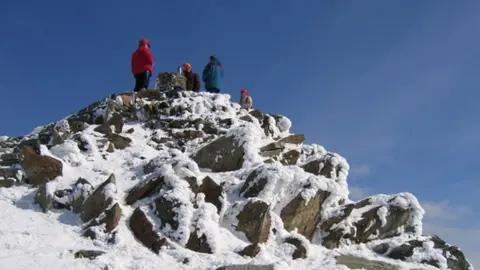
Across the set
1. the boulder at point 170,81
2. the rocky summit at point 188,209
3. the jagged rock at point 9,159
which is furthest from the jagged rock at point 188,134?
the jagged rock at point 9,159

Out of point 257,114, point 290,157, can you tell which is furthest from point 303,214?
point 257,114

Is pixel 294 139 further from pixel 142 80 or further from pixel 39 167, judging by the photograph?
pixel 39 167

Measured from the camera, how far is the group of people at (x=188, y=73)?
22391mm

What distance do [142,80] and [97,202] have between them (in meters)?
11.1

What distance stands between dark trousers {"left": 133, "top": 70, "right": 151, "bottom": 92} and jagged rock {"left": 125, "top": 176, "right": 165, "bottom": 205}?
32.0 feet

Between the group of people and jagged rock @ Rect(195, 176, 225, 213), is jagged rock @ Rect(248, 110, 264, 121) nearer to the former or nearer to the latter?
the group of people

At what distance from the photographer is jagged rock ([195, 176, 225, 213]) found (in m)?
14.2

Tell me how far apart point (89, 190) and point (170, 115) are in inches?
319

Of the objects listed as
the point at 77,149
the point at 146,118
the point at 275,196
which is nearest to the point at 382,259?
the point at 275,196

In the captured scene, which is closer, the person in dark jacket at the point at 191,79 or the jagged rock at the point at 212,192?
the jagged rock at the point at 212,192

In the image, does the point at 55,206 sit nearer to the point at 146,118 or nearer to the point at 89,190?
the point at 89,190

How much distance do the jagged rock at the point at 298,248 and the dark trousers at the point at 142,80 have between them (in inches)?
493

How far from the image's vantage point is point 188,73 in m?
25.8

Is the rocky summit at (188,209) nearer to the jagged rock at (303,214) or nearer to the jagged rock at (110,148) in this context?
the jagged rock at (303,214)
